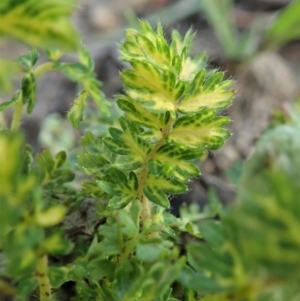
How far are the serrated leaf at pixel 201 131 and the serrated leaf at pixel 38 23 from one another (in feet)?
0.91

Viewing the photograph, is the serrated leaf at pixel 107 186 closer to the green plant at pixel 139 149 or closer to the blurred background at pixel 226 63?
the green plant at pixel 139 149

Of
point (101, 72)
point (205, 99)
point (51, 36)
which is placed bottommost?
point (101, 72)

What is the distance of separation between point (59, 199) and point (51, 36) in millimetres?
518

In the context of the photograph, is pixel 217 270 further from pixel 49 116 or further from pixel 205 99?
pixel 49 116

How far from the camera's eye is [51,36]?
588 mm

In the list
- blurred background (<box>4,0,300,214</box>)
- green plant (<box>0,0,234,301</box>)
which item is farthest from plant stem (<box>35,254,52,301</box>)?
blurred background (<box>4,0,300,214</box>)

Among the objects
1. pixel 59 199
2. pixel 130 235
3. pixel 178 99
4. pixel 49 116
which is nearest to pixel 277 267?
pixel 130 235

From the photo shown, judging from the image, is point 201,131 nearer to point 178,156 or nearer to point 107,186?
point 178,156

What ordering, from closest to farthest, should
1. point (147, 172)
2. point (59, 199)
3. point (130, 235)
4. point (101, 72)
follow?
1. point (130, 235)
2. point (147, 172)
3. point (59, 199)
4. point (101, 72)

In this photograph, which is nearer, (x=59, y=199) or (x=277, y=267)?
(x=277, y=267)

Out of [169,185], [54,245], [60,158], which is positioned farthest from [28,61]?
[54,245]

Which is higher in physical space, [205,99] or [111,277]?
[205,99]

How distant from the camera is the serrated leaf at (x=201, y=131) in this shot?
2.71 feet

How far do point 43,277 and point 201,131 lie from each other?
29 cm
